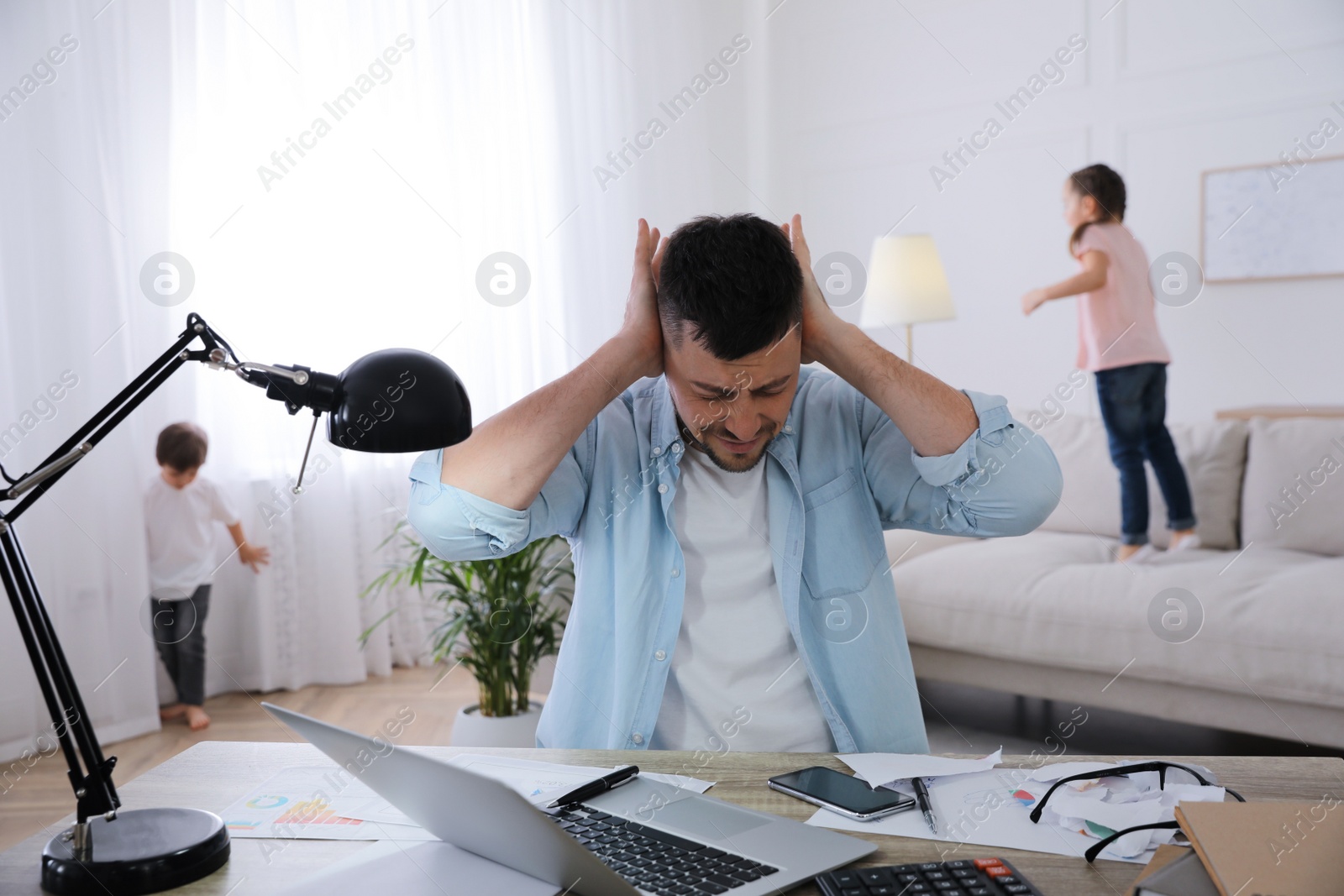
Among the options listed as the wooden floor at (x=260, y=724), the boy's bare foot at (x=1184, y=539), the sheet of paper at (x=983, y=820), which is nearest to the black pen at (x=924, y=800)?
the sheet of paper at (x=983, y=820)

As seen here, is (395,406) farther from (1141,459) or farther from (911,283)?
(911,283)

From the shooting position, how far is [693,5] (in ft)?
14.1

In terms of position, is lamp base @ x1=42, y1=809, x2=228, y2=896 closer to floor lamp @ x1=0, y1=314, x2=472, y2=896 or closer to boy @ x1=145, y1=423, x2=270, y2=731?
floor lamp @ x1=0, y1=314, x2=472, y2=896

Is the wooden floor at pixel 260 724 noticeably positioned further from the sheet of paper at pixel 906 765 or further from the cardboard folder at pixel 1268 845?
the cardboard folder at pixel 1268 845

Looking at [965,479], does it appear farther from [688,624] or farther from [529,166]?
[529,166]

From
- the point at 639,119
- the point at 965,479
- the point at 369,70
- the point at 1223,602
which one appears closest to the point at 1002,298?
the point at 639,119

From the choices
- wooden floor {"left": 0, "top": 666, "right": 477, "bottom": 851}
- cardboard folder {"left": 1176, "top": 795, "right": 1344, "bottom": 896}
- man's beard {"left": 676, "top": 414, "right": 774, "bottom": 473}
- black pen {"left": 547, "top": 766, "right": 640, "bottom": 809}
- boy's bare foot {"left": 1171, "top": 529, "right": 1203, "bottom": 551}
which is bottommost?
wooden floor {"left": 0, "top": 666, "right": 477, "bottom": 851}

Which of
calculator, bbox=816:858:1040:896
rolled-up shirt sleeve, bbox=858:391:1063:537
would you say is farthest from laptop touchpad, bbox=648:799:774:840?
rolled-up shirt sleeve, bbox=858:391:1063:537

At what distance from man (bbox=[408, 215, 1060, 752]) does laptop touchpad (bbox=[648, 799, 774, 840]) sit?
372 millimetres

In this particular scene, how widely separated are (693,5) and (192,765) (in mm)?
3983

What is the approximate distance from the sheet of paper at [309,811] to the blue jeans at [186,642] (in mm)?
2396

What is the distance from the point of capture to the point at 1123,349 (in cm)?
329

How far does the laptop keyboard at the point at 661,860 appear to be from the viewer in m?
0.75

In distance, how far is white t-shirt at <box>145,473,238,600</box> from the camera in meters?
3.11
